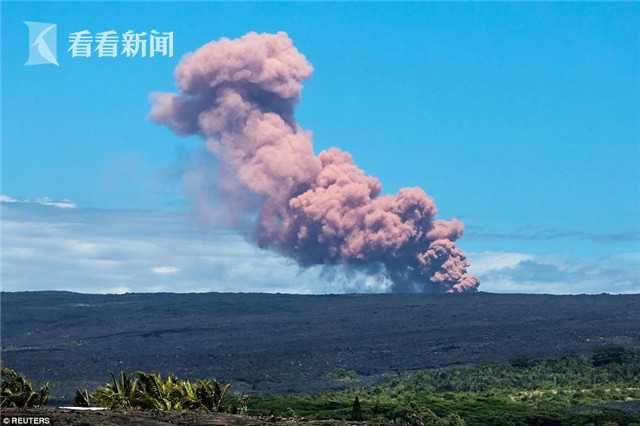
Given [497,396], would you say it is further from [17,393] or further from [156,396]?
[17,393]

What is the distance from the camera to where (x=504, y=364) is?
133625mm

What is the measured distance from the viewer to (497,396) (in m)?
107

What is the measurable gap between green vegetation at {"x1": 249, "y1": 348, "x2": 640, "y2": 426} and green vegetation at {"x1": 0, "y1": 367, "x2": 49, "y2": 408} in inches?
826

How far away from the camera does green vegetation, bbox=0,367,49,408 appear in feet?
193

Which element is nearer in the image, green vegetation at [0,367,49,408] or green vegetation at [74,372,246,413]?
green vegetation at [74,372,246,413]

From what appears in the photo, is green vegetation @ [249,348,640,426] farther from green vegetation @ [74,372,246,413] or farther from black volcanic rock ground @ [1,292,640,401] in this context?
green vegetation @ [74,372,246,413]

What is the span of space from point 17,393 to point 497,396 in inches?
2152

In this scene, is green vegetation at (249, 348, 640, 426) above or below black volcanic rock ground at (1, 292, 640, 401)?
below

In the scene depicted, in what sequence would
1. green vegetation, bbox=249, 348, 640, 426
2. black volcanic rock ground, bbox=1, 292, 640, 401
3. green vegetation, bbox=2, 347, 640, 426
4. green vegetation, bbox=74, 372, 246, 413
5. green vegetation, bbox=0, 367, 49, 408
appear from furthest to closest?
black volcanic rock ground, bbox=1, 292, 640, 401 < green vegetation, bbox=249, 348, 640, 426 < green vegetation, bbox=2, 347, 640, 426 < green vegetation, bbox=0, 367, 49, 408 < green vegetation, bbox=74, 372, 246, 413

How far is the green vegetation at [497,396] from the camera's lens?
87.4 m

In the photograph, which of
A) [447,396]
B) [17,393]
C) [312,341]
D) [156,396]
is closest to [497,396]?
[447,396]

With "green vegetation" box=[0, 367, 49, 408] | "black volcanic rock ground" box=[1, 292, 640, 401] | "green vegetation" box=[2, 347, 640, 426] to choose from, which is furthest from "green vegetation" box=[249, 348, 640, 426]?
"green vegetation" box=[0, 367, 49, 408]

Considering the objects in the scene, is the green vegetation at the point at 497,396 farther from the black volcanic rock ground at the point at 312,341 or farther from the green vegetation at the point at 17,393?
the green vegetation at the point at 17,393

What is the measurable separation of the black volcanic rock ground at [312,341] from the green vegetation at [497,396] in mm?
7924
